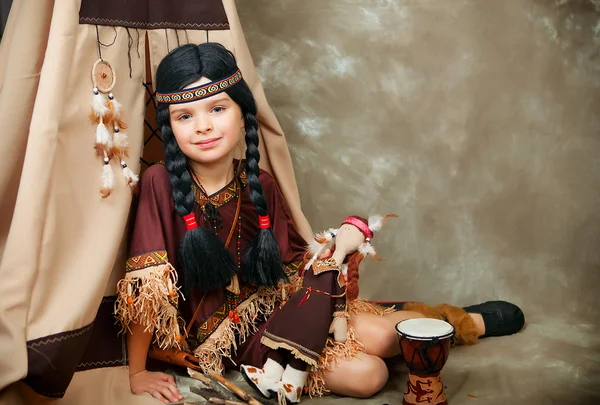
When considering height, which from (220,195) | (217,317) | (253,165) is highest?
(253,165)

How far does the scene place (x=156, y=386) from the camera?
2.36m

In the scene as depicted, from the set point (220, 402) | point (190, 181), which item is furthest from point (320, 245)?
point (220, 402)

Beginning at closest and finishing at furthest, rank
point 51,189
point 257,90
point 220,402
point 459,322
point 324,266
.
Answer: point 51,189, point 220,402, point 324,266, point 257,90, point 459,322

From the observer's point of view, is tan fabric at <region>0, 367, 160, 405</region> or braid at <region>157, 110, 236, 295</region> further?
braid at <region>157, 110, 236, 295</region>

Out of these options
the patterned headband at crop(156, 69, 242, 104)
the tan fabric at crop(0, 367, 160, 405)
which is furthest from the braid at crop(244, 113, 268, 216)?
the tan fabric at crop(0, 367, 160, 405)

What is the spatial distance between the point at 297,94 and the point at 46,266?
146cm

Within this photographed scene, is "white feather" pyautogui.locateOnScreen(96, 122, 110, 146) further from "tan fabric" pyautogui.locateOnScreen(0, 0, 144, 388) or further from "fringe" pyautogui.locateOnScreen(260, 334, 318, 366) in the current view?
"fringe" pyautogui.locateOnScreen(260, 334, 318, 366)

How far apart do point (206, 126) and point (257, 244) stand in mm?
416

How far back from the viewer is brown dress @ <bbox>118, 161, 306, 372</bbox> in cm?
228

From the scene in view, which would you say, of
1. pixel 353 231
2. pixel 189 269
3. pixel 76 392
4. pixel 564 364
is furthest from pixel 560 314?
pixel 76 392

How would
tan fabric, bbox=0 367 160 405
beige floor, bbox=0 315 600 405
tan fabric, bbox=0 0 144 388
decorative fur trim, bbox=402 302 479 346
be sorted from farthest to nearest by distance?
decorative fur trim, bbox=402 302 479 346 < beige floor, bbox=0 315 600 405 < tan fabric, bbox=0 367 160 405 < tan fabric, bbox=0 0 144 388

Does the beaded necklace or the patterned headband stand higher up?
the patterned headband

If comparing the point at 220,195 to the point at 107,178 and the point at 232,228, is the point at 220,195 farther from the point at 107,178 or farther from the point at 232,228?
the point at 107,178

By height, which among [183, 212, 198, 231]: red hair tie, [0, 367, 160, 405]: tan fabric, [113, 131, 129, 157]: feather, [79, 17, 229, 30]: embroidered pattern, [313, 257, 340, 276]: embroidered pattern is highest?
[79, 17, 229, 30]: embroidered pattern
